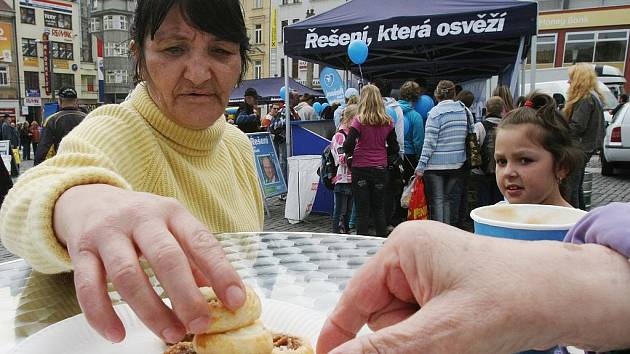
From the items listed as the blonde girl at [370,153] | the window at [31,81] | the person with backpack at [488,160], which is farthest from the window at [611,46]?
the window at [31,81]

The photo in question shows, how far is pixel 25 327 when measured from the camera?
1005 millimetres

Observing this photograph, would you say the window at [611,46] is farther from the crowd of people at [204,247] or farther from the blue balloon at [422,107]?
the crowd of people at [204,247]

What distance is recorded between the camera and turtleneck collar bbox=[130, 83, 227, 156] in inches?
64.4

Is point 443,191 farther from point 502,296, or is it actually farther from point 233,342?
point 502,296

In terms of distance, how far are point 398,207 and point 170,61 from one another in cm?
624

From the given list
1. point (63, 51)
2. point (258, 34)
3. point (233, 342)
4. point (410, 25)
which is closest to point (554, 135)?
point (233, 342)

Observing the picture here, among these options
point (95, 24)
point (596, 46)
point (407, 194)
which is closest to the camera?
point (407, 194)

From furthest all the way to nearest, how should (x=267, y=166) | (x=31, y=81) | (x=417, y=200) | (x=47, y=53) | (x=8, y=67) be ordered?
1. (x=31, y=81)
2. (x=8, y=67)
3. (x=47, y=53)
4. (x=267, y=166)
5. (x=417, y=200)

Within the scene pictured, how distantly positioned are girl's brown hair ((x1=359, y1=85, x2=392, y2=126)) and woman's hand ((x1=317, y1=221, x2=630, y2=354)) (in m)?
5.37

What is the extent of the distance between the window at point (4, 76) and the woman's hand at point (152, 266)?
162 ft

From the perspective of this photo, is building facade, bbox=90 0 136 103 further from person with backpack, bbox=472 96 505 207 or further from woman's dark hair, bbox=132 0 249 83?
woman's dark hair, bbox=132 0 249 83

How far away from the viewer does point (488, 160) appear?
620 centimetres

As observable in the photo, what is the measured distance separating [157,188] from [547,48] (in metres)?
34.8

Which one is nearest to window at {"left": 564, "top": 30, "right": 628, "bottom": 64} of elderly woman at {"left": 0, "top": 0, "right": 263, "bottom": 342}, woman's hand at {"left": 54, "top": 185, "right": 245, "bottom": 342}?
elderly woman at {"left": 0, "top": 0, "right": 263, "bottom": 342}
